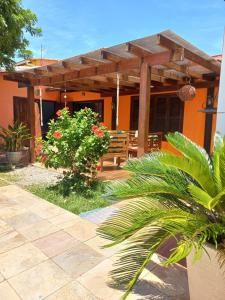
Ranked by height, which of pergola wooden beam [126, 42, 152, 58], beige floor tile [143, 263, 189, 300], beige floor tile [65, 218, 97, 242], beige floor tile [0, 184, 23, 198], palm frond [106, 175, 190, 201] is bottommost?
beige floor tile [0, 184, 23, 198]

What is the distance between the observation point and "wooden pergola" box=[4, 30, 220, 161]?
3.65 m

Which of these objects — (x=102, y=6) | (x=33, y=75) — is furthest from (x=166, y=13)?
(x=33, y=75)

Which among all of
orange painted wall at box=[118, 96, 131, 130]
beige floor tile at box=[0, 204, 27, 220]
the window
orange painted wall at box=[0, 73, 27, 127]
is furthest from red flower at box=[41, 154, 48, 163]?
orange painted wall at box=[118, 96, 131, 130]

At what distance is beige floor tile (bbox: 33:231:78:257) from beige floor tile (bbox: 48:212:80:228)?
226 mm

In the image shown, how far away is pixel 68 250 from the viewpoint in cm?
249

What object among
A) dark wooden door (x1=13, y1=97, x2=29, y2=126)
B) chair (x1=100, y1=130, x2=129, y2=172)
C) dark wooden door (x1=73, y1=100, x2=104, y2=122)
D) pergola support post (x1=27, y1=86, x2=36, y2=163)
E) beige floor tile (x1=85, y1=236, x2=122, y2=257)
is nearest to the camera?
beige floor tile (x1=85, y1=236, x2=122, y2=257)

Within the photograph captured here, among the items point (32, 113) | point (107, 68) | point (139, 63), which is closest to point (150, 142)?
point (107, 68)

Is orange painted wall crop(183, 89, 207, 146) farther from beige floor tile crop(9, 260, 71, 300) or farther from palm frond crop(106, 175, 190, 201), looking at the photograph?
beige floor tile crop(9, 260, 71, 300)

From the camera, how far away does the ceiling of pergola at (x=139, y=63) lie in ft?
11.8

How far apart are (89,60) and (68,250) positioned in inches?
147

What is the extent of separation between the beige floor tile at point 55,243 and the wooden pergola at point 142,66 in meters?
2.07

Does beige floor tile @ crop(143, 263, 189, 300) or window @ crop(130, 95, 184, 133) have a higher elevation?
window @ crop(130, 95, 184, 133)

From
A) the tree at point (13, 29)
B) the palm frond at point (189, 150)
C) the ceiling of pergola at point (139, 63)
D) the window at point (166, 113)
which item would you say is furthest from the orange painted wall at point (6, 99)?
the palm frond at point (189, 150)

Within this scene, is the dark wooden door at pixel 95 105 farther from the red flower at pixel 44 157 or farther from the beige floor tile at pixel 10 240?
the beige floor tile at pixel 10 240
